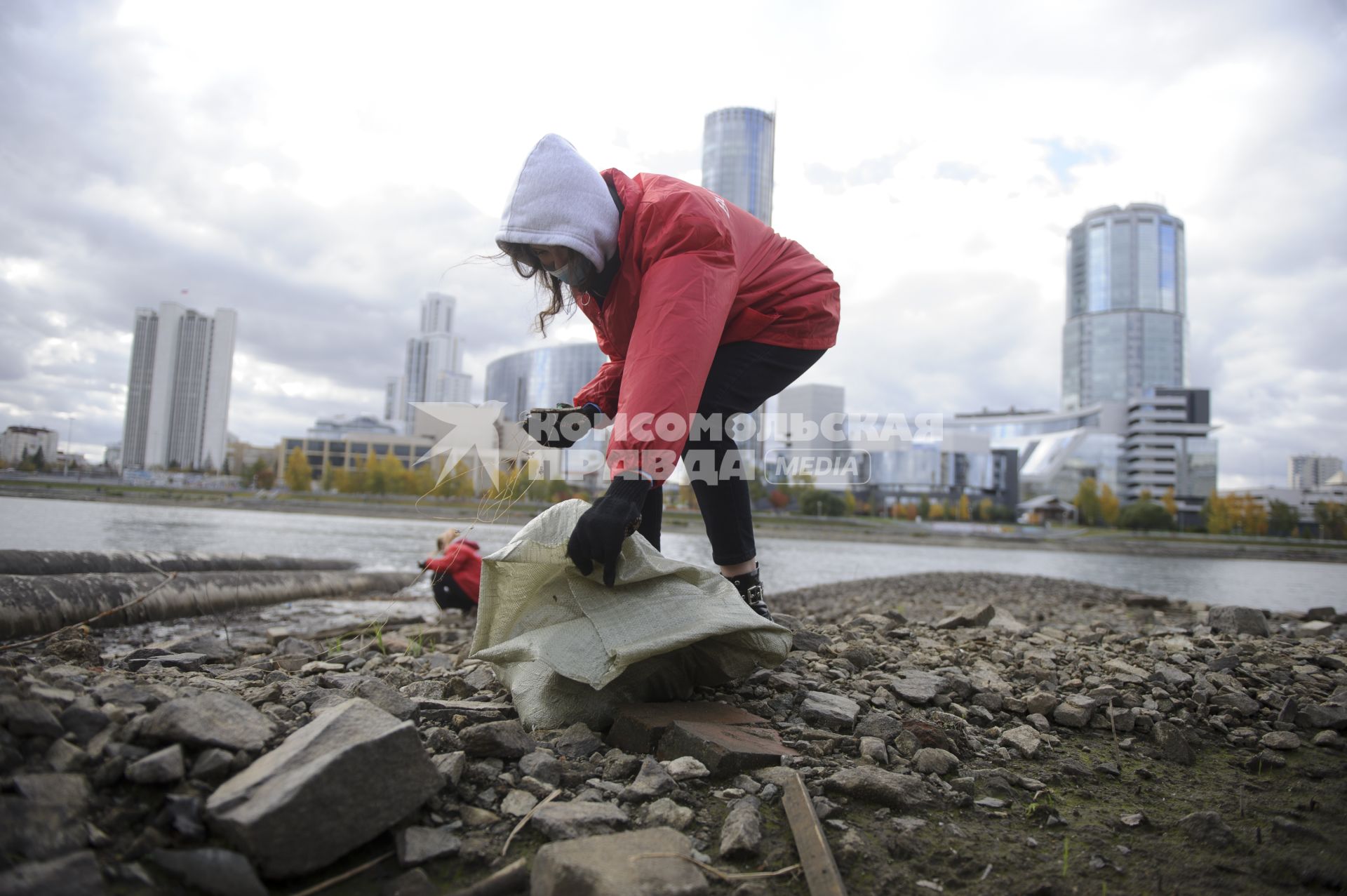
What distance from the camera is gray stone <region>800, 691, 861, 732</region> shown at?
176cm

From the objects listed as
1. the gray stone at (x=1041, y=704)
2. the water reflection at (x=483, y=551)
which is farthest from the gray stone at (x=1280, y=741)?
the water reflection at (x=483, y=551)

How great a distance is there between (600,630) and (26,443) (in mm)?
25167

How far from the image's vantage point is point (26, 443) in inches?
765

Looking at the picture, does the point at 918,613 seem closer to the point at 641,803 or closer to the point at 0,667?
the point at 641,803

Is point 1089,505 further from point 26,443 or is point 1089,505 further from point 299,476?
point 26,443

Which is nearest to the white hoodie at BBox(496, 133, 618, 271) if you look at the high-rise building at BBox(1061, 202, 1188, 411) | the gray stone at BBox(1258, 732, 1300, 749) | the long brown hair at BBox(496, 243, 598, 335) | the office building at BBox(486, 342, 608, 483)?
the long brown hair at BBox(496, 243, 598, 335)

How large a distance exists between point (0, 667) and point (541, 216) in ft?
4.87

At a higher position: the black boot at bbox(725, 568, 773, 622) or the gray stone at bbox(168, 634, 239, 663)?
the black boot at bbox(725, 568, 773, 622)

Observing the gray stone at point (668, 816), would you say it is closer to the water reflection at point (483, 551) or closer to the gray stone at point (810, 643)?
the gray stone at point (810, 643)

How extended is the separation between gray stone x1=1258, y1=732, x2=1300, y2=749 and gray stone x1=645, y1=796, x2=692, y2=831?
1.59 m

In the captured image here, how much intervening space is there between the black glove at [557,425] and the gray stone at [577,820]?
1.28 meters

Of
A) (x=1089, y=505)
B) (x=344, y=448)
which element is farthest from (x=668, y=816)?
(x=344, y=448)

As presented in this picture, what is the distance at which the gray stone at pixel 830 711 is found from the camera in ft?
5.77

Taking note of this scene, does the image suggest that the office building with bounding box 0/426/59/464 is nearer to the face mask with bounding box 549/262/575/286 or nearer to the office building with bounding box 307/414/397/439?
the face mask with bounding box 549/262/575/286
